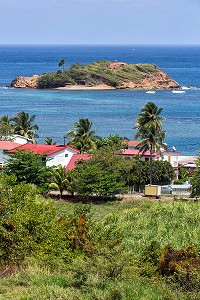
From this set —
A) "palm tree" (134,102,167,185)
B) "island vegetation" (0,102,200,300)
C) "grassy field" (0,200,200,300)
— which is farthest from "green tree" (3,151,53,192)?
"grassy field" (0,200,200,300)

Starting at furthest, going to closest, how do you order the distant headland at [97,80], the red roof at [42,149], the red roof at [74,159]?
the distant headland at [97,80] → the red roof at [74,159] → the red roof at [42,149]

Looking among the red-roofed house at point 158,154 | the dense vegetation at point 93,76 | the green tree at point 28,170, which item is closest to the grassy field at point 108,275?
the green tree at point 28,170

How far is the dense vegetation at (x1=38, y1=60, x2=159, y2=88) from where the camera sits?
178750 millimetres

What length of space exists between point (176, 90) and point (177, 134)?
245 ft

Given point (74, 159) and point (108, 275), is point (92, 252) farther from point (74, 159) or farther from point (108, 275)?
point (74, 159)

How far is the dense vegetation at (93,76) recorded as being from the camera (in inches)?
7037

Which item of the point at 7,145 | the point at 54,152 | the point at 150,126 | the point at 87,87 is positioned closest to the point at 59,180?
the point at 54,152

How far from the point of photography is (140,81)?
607 ft

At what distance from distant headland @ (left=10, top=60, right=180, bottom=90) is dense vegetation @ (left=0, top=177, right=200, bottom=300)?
147288mm

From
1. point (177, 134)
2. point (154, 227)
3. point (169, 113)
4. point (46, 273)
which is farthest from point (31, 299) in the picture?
point (169, 113)

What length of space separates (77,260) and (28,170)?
30779 millimetres

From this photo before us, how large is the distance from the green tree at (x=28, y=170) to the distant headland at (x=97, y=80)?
123885mm

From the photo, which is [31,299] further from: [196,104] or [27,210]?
[196,104]

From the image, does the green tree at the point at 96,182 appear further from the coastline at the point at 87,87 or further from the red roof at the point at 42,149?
the coastline at the point at 87,87
